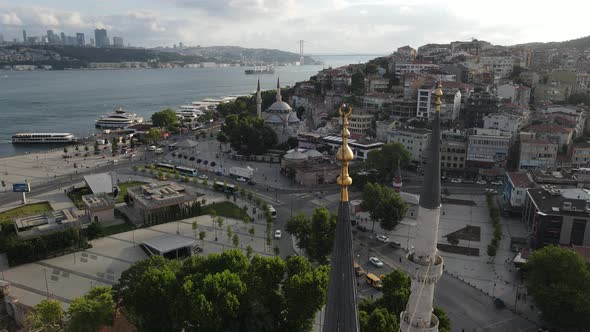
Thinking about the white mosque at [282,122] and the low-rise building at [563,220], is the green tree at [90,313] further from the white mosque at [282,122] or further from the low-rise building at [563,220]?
the white mosque at [282,122]

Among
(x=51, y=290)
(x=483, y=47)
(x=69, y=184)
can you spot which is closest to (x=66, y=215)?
(x=51, y=290)

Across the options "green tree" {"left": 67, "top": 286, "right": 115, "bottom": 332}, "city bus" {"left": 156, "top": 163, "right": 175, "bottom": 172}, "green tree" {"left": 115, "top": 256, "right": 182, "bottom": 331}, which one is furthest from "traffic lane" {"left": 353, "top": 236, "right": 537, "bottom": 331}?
"city bus" {"left": 156, "top": 163, "right": 175, "bottom": 172}

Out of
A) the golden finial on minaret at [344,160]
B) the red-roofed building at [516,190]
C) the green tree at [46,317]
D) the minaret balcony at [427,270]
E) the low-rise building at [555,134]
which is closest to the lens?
the golden finial on minaret at [344,160]

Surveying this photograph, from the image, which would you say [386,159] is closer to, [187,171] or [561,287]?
[187,171]

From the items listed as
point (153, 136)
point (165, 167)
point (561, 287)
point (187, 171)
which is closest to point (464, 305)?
point (561, 287)

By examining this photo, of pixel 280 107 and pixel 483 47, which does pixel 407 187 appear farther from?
pixel 483 47

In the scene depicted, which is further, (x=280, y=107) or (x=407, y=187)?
(x=280, y=107)

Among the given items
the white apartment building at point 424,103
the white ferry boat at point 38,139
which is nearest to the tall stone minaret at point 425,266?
the white apartment building at point 424,103
